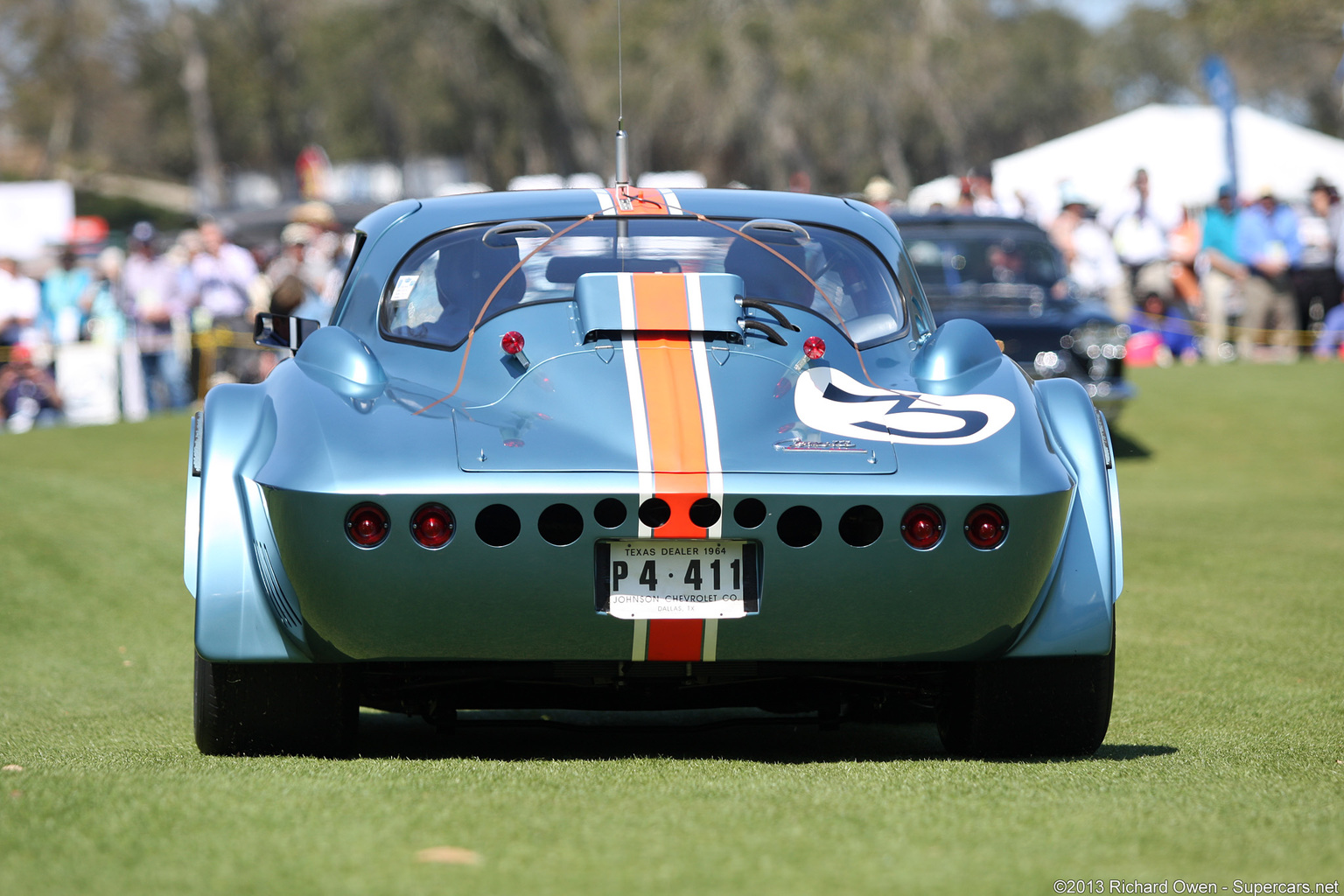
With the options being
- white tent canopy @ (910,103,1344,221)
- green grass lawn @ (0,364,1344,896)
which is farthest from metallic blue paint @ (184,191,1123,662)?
white tent canopy @ (910,103,1344,221)

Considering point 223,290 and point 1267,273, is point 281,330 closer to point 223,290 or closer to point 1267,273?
point 223,290

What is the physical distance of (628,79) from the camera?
143 feet

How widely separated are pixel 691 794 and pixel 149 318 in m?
15.3

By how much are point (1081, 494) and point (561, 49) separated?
4489 cm

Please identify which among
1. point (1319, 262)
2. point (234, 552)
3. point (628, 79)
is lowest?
point (234, 552)

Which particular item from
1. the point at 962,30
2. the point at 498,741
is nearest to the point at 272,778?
the point at 498,741

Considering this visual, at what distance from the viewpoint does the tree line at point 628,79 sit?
42.9 meters

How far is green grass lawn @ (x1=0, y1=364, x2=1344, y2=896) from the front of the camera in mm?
2908

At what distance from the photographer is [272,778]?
12.0 ft

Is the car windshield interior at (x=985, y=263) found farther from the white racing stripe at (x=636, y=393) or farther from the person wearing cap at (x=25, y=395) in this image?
the person wearing cap at (x=25, y=395)

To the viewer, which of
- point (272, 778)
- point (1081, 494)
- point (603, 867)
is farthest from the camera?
point (1081, 494)

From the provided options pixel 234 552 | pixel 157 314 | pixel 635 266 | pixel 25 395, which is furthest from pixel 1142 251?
pixel 234 552

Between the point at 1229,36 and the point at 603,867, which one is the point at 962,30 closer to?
the point at 1229,36

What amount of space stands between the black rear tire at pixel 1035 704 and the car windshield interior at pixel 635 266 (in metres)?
1.00
